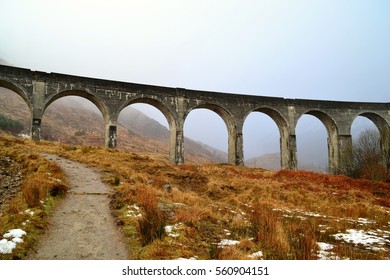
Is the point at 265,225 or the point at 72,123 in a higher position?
the point at 72,123

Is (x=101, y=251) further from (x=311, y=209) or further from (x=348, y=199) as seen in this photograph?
(x=348, y=199)

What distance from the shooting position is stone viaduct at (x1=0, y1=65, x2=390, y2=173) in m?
21.4

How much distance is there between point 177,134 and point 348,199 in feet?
46.5

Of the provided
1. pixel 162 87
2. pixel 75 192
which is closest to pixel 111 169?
pixel 75 192

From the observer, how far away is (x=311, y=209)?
1120 cm

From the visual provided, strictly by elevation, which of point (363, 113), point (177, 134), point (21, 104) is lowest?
point (177, 134)

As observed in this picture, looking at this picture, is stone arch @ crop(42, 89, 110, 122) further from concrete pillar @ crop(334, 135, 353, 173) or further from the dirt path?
concrete pillar @ crop(334, 135, 353, 173)

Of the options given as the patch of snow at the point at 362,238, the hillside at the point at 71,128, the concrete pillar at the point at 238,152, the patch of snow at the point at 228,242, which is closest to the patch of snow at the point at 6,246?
the patch of snow at the point at 228,242

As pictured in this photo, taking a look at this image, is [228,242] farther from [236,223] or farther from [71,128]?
[71,128]

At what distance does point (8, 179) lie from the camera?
958 cm

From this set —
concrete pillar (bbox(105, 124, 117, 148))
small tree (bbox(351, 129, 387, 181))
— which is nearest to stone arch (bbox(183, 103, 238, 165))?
concrete pillar (bbox(105, 124, 117, 148))

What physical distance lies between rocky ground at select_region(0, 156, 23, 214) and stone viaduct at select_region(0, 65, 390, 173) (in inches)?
411

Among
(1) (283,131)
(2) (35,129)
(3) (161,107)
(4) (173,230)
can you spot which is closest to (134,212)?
(4) (173,230)

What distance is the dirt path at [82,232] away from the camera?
4.66 m
